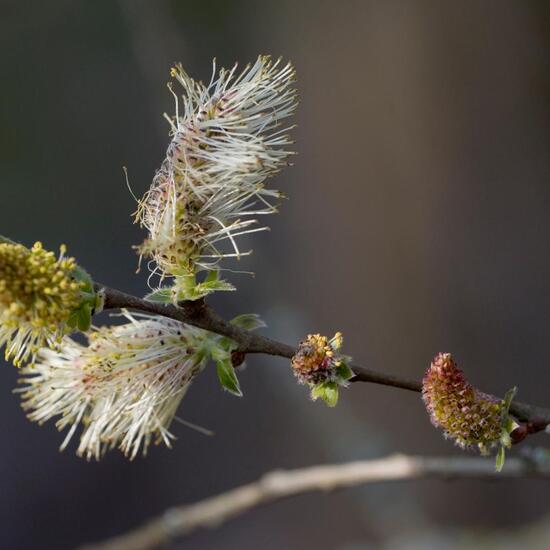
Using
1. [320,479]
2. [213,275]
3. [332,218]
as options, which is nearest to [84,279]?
[213,275]

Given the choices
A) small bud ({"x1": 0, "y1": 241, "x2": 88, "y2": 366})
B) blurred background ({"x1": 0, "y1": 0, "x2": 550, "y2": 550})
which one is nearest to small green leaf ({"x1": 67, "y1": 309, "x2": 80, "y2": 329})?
small bud ({"x1": 0, "y1": 241, "x2": 88, "y2": 366})

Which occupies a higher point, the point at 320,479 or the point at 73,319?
the point at 320,479

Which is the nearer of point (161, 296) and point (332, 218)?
point (161, 296)

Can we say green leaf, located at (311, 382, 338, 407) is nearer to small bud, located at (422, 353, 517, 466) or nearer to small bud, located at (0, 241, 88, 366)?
small bud, located at (422, 353, 517, 466)

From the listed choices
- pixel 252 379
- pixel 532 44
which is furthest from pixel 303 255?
pixel 532 44

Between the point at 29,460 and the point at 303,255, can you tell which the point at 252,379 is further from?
the point at 29,460

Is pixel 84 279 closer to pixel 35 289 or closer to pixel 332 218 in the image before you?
pixel 35 289
